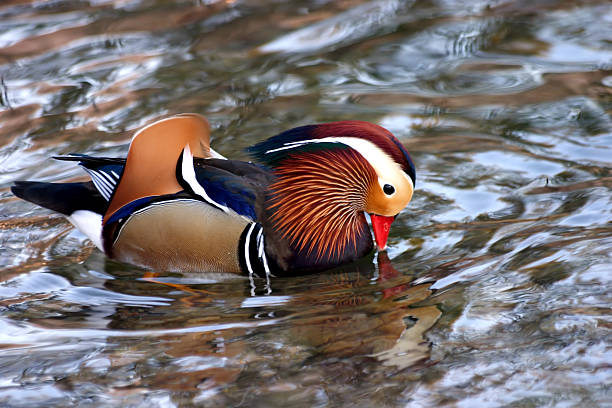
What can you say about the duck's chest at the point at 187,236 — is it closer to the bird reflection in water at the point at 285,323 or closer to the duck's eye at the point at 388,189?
the bird reflection in water at the point at 285,323

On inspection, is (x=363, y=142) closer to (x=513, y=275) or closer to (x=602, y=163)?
(x=513, y=275)

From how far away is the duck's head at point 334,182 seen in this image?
416 cm

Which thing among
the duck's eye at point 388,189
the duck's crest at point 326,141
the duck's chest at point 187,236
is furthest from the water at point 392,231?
the duck's crest at point 326,141

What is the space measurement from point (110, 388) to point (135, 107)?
3.50 meters

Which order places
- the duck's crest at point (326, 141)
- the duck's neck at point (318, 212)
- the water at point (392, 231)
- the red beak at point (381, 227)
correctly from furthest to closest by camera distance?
the red beak at point (381, 227) → the duck's neck at point (318, 212) → the duck's crest at point (326, 141) → the water at point (392, 231)

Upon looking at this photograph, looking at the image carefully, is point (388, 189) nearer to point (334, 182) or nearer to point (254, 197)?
point (334, 182)

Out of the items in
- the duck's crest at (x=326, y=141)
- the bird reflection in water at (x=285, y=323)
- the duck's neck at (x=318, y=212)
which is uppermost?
the duck's crest at (x=326, y=141)

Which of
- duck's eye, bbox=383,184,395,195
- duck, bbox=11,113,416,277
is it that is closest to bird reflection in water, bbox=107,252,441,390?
duck, bbox=11,113,416,277

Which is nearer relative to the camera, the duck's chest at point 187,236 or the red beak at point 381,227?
the duck's chest at point 187,236

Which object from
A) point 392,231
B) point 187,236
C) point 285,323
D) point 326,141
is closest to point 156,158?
point 187,236

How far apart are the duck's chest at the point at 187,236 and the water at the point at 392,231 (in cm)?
12

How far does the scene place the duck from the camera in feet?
13.6

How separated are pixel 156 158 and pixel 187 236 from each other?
0.42m

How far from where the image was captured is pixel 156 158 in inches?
163
